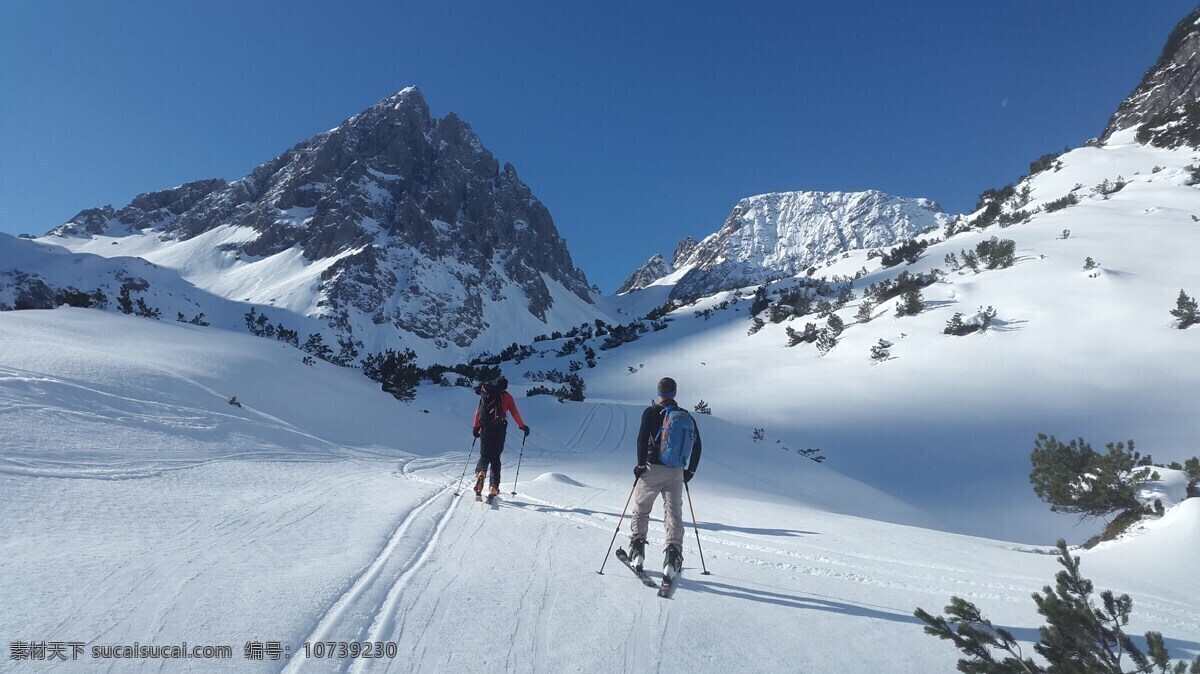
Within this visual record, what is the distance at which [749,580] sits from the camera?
4586 mm

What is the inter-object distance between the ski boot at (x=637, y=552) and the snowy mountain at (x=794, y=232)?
419ft

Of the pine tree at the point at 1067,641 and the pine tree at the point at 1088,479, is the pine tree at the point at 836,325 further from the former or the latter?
the pine tree at the point at 1067,641

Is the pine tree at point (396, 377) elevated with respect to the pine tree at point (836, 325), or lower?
lower

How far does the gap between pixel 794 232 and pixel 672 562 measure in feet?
550

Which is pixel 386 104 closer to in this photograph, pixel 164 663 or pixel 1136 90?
pixel 1136 90

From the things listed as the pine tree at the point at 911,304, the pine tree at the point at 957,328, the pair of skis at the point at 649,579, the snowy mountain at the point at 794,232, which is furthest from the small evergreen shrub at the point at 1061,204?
the snowy mountain at the point at 794,232

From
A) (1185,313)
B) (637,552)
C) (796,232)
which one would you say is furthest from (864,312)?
(796,232)

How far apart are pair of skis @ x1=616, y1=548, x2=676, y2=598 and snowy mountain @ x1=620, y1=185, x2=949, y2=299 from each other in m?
128

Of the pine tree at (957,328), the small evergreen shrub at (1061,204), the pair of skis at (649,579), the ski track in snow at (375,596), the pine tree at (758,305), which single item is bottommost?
the ski track in snow at (375,596)

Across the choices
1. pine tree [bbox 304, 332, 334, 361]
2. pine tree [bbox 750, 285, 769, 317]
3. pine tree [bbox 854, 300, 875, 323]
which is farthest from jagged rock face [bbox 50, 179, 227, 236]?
pine tree [bbox 854, 300, 875, 323]

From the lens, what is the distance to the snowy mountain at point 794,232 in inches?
5507

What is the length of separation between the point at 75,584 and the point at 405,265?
322ft

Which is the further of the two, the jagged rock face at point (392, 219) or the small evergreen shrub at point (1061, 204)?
the jagged rock face at point (392, 219)

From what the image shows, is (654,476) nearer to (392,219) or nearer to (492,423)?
(492,423)
